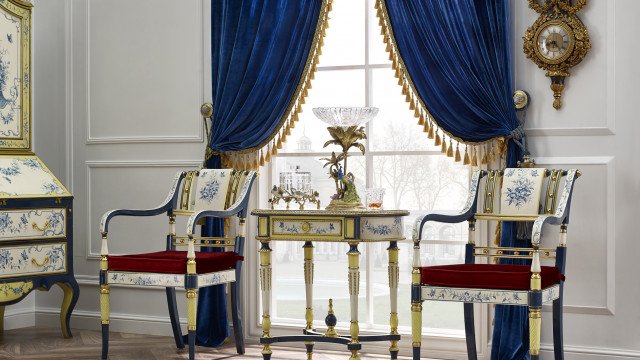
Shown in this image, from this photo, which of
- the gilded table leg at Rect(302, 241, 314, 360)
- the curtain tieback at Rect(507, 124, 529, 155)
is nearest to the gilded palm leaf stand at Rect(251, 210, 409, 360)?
the gilded table leg at Rect(302, 241, 314, 360)

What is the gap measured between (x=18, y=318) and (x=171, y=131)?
152 cm

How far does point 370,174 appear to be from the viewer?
15.2 ft

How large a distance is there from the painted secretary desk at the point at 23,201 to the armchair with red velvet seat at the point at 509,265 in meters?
2.09

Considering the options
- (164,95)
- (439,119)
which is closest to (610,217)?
(439,119)

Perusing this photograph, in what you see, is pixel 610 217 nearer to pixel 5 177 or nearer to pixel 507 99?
pixel 507 99

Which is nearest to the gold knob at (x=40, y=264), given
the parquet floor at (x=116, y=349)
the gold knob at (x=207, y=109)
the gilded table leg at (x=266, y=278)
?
the parquet floor at (x=116, y=349)

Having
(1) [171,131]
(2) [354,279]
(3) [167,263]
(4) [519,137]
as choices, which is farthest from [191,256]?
(4) [519,137]

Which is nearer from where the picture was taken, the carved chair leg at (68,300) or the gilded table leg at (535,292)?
the gilded table leg at (535,292)

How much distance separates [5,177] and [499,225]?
8.38ft

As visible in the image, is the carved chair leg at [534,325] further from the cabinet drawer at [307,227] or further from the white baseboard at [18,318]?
the white baseboard at [18,318]

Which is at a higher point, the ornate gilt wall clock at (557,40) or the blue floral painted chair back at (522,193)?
the ornate gilt wall clock at (557,40)

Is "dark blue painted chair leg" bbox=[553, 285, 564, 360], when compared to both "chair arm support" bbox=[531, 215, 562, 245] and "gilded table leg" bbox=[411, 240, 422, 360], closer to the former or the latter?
"chair arm support" bbox=[531, 215, 562, 245]

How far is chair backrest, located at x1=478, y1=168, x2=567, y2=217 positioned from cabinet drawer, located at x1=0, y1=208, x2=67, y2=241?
2.26m

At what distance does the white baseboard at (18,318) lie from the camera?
529 cm
